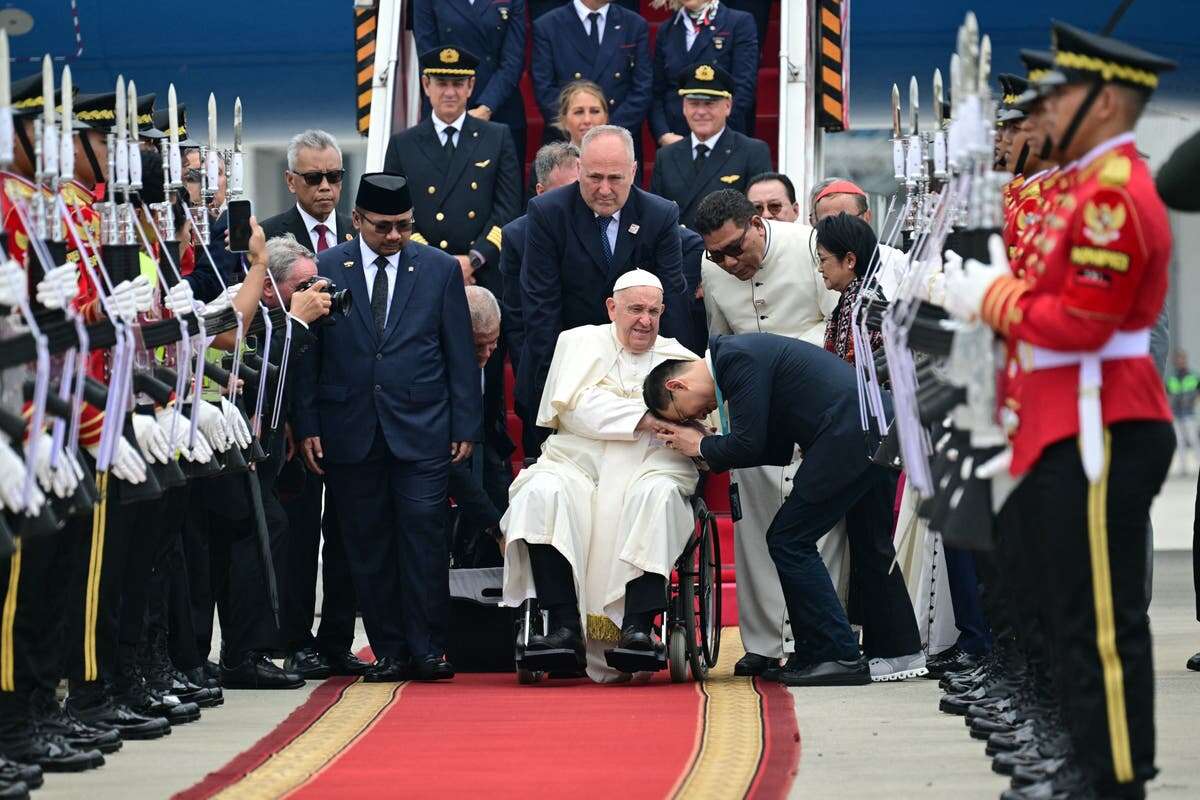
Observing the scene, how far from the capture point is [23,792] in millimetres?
5266

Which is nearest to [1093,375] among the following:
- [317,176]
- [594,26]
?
[317,176]

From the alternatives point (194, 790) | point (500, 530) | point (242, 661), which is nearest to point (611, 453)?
point (500, 530)

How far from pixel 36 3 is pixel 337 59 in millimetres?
2100

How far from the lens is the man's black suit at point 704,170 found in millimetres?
10102

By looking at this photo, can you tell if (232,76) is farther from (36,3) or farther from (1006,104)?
(1006,104)

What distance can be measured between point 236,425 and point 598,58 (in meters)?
4.53

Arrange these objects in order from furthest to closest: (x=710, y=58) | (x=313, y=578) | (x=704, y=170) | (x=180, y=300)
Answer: (x=710, y=58)
(x=704, y=170)
(x=313, y=578)
(x=180, y=300)

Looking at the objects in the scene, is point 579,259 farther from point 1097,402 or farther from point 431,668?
point 1097,402

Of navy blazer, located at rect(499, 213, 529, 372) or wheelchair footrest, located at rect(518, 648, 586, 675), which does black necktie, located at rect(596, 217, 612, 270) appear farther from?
wheelchair footrest, located at rect(518, 648, 586, 675)

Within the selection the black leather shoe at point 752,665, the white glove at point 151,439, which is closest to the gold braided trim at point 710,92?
the black leather shoe at point 752,665

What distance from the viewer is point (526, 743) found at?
6305 mm

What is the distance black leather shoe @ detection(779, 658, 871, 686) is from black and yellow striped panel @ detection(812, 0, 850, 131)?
474 cm

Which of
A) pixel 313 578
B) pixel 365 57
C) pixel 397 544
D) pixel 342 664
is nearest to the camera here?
pixel 397 544

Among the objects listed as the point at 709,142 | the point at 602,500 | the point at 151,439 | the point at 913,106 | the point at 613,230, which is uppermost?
the point at 709,142
